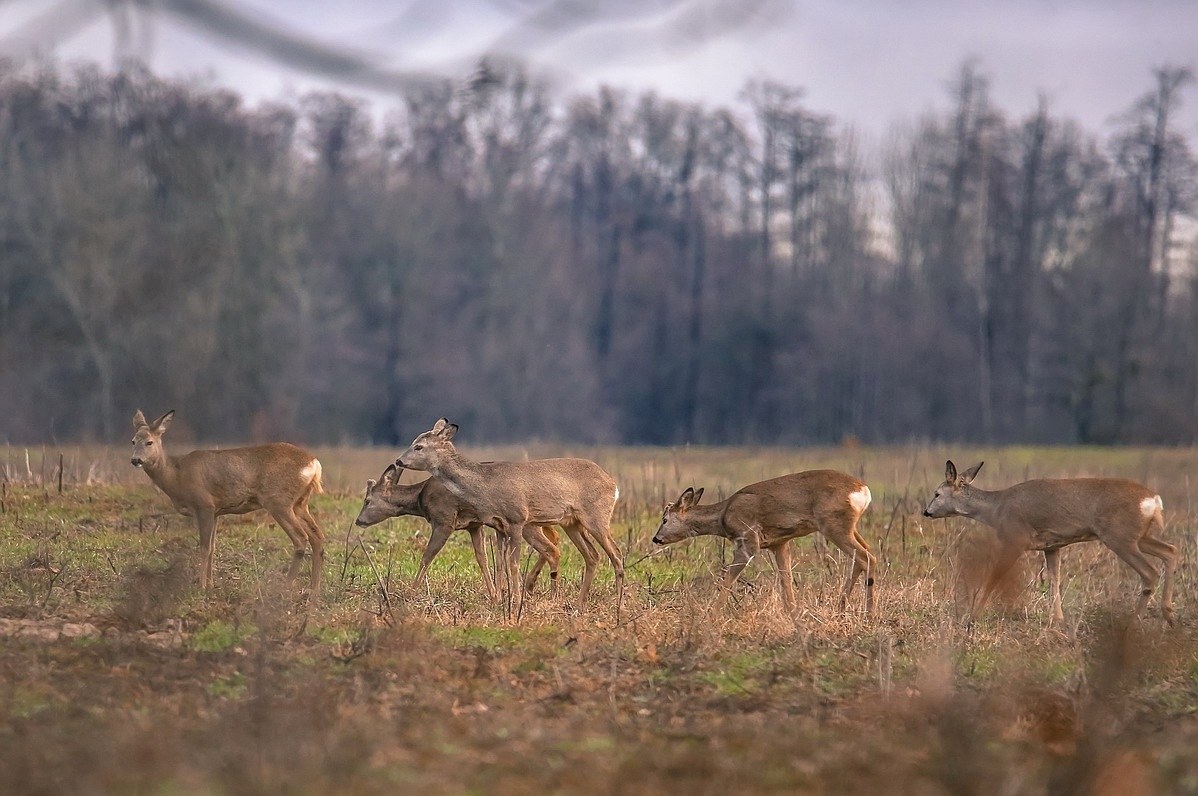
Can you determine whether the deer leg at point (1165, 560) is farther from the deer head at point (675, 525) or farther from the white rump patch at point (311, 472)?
the white rump patch at point (311, 472)

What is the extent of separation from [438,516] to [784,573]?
342cm

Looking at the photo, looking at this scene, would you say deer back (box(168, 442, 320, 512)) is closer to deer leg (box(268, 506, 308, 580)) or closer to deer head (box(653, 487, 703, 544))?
deer leg (box(268, 506, 308, 580))

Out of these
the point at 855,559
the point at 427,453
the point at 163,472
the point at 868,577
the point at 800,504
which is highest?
the point at 427,453

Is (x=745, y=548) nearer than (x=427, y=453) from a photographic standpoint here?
Yes

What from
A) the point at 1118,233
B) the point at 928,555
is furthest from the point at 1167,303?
the point at 928,555

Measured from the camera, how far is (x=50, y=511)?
50.5 feet

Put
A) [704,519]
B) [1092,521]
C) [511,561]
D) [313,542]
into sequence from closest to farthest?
[511,561], [313,542], [1092,521], [704,519]

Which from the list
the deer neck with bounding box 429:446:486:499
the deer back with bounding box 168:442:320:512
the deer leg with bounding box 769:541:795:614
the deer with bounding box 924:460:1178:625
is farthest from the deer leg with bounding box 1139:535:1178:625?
the deer back with bounding box 168:442:320:512

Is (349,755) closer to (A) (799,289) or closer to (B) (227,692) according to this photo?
(B) (227,692)

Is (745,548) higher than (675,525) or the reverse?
the reverse

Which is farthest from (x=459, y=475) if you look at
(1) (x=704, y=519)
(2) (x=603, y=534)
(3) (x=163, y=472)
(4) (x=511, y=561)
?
(3) (x=163, y=472)

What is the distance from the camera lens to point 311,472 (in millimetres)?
13242

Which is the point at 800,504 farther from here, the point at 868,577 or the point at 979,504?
the point at 979,504

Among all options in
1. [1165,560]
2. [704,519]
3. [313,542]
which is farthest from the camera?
[704,519]
